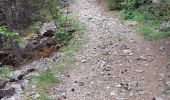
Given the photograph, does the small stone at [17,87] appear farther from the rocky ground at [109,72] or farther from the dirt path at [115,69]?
the dirt path at [115,69]

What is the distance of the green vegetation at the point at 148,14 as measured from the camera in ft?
46.8

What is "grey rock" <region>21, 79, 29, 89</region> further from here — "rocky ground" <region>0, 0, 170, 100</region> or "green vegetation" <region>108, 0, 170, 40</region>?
"green vegetation" <region>108, 0, 170, 40</region>

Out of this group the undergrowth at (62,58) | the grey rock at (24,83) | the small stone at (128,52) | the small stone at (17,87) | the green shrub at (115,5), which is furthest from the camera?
the green shrub at (115,5)

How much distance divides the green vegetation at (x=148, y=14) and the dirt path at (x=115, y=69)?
2.03ft

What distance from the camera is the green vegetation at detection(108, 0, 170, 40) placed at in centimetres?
1427

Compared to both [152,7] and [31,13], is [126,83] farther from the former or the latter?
[31,13]

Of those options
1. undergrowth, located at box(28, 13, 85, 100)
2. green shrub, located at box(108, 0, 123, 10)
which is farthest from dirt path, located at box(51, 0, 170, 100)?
green shrub, located at box(108, 0, 123, 10)

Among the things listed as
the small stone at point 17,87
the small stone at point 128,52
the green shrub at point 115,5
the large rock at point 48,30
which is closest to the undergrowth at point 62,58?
the small stone at point 17,87

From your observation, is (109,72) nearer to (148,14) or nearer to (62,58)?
(62,58)

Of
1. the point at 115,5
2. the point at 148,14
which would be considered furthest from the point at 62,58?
the point at 115,5

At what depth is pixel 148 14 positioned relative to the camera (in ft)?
54.6

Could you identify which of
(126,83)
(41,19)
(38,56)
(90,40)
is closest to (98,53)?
(90,40)

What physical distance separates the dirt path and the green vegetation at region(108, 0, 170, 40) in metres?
0.62

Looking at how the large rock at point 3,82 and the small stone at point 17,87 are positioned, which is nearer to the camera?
the small stone at point 17,87
